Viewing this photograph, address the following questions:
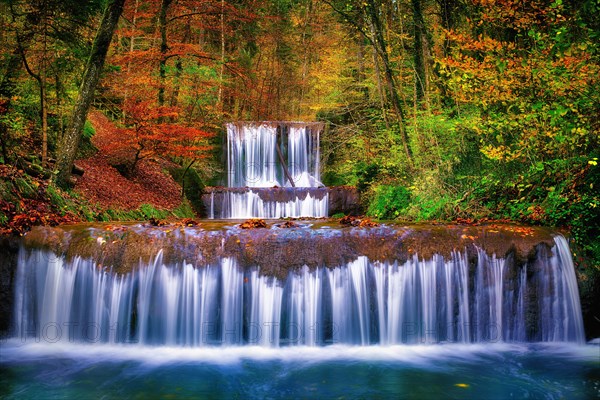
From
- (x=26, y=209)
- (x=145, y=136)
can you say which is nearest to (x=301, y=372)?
(x=26, y=209)

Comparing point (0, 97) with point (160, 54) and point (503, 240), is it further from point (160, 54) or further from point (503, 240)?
point (503, 240)

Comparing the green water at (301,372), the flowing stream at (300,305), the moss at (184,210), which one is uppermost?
the moss at (184,210)

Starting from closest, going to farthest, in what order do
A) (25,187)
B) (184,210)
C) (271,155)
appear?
(25,187)
(184,210)
(271,155)

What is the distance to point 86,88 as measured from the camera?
32.0 feet

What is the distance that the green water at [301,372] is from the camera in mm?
5145

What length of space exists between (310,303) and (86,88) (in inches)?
265

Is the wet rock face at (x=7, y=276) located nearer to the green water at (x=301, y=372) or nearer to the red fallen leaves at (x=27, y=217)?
the red fallen leaves at (x=27, y=217)

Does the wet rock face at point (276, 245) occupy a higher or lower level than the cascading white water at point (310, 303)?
higher

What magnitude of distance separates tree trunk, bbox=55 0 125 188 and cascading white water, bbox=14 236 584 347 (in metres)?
3.27

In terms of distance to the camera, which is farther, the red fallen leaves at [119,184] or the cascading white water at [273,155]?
the cascading white water at [273,155]

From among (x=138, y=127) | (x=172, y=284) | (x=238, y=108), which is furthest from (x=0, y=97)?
(x=238, y=108)

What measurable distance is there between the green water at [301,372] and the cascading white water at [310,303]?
0.25 meters

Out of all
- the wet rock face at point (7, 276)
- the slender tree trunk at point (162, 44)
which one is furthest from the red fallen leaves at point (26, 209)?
the slender tree trunk at point (162, 44)

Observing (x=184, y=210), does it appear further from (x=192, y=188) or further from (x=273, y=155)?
(x=273, y=155)
